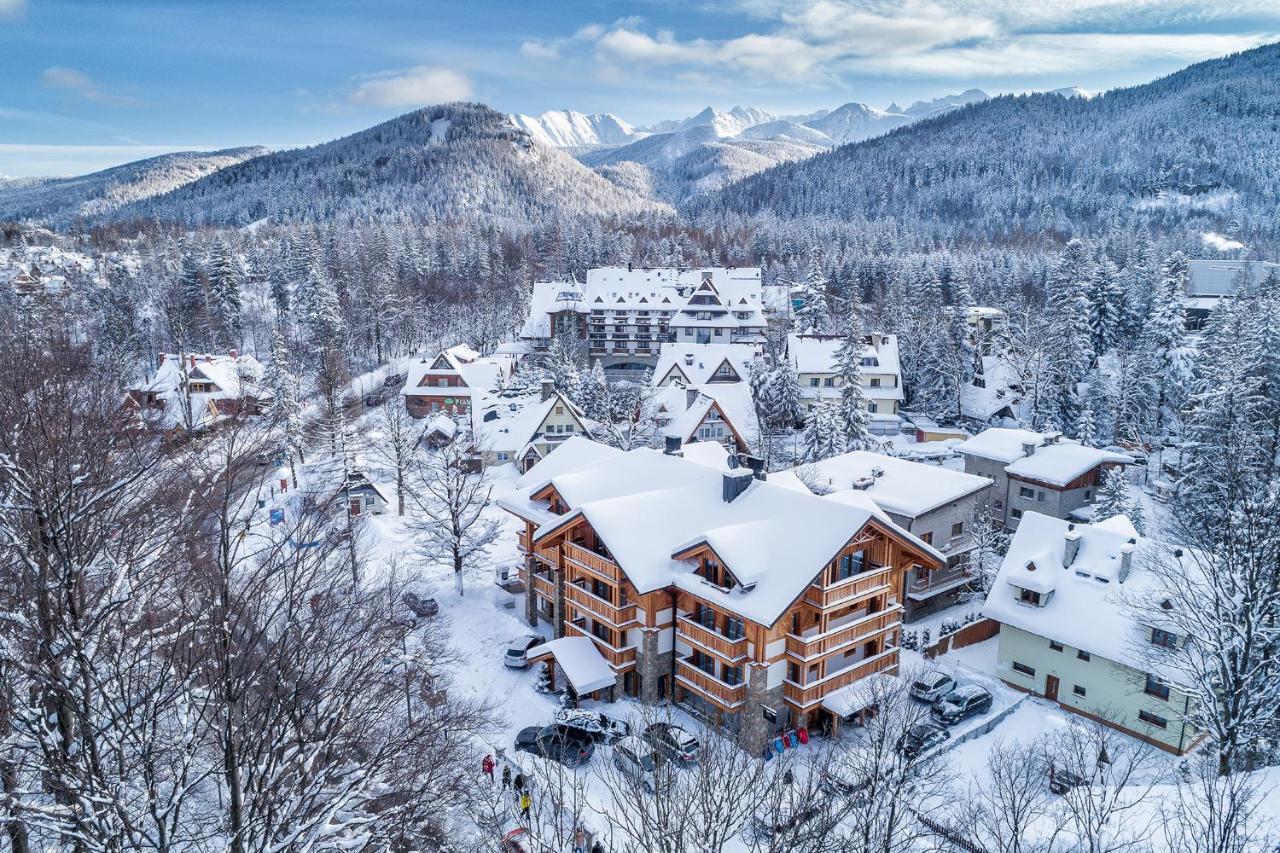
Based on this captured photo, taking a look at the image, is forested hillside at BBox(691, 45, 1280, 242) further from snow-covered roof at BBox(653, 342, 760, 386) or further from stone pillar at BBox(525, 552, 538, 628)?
stone pillar at BBox(525, 552, 538, 628)

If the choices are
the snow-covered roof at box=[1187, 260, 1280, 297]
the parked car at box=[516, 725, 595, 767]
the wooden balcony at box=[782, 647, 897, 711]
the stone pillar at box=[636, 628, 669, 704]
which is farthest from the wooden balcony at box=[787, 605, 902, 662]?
the snow-covered roof at box=[1187, 260, 1280, 297]

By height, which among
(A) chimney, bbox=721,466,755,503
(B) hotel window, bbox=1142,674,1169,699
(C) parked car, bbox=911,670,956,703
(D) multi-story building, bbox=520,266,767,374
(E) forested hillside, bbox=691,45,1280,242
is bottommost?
(C) parked car, bbox=911,670,956,703

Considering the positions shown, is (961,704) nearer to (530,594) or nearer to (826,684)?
(826,684)

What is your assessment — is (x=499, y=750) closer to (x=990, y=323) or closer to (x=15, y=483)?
(x=15, y=483)

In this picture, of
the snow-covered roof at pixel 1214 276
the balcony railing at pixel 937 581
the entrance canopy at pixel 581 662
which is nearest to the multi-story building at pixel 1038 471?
the balcony railing at pixel 937 581

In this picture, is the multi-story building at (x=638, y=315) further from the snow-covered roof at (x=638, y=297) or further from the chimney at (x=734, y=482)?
the chimney at (x=734, y=482)
